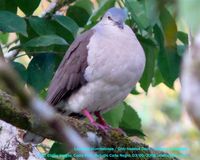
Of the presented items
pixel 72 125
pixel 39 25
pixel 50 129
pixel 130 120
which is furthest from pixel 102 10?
pixel 50 129

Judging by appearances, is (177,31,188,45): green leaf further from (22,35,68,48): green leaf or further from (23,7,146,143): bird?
(22,35,68,48): green leaf

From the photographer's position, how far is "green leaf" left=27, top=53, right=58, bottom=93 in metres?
3.54

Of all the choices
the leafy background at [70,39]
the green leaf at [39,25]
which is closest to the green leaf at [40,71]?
the leafy background at [70,39]

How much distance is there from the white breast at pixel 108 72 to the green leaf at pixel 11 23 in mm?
483

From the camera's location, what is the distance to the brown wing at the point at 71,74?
348 cm

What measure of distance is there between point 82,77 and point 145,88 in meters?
0.55

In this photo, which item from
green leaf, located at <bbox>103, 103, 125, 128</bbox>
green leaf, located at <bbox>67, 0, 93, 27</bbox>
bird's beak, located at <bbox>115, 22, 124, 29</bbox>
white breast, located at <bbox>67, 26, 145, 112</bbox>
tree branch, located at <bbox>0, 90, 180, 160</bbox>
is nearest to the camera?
tree branch, located at <bbox>0, 90, 180, 160</bbox>

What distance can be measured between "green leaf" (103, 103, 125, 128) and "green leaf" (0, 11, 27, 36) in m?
0.92

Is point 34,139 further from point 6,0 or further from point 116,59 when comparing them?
point 6,0

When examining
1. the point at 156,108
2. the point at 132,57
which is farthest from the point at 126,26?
the point at 156,108

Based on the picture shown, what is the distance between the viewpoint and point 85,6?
4055 mm

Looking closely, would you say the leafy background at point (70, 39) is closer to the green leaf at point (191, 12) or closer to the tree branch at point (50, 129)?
the tree branch at point (50, 129)

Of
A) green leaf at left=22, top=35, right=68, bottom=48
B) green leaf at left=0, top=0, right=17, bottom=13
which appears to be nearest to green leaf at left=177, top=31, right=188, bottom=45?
green leaf at left=22, top=35, right=68, bottom=48

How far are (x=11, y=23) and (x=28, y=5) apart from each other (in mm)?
319
